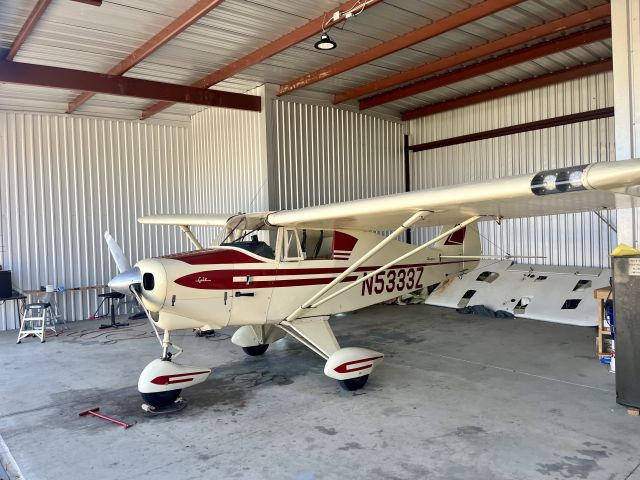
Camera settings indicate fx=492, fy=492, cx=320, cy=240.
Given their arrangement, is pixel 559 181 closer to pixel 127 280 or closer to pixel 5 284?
pixel 127 280

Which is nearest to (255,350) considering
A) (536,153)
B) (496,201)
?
(496,201)

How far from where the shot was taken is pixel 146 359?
6.61 m

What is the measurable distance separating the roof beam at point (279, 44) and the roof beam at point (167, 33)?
54.7 inches

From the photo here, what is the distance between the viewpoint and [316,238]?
5.93 metres

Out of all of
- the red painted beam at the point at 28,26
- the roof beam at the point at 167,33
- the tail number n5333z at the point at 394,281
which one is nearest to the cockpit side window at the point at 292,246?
the tail number n5333z at the point at 394,281

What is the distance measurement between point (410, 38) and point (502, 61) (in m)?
2.37

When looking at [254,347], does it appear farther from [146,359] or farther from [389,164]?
[389,164]

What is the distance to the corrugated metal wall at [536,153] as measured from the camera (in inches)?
376

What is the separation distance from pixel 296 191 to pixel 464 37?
13.7ft

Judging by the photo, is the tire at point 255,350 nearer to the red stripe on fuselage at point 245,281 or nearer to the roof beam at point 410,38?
the red stripe on fuselage at point 245,281

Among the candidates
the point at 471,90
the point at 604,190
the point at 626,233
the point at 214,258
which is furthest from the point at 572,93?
the point at 214,258

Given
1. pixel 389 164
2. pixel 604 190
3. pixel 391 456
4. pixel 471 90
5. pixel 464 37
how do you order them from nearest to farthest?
pixel 604 190
pixel 391 456
pixel 464 37
pixel 471 90
pixel 389 164

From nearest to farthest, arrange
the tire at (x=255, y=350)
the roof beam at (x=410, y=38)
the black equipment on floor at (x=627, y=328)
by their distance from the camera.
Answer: the black equipment on floor at (x=627, y=328) < the roof beam at (x=410, y=38) < the tire at (x=255, y=350)

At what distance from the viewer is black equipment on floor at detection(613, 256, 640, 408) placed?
4180 mm
